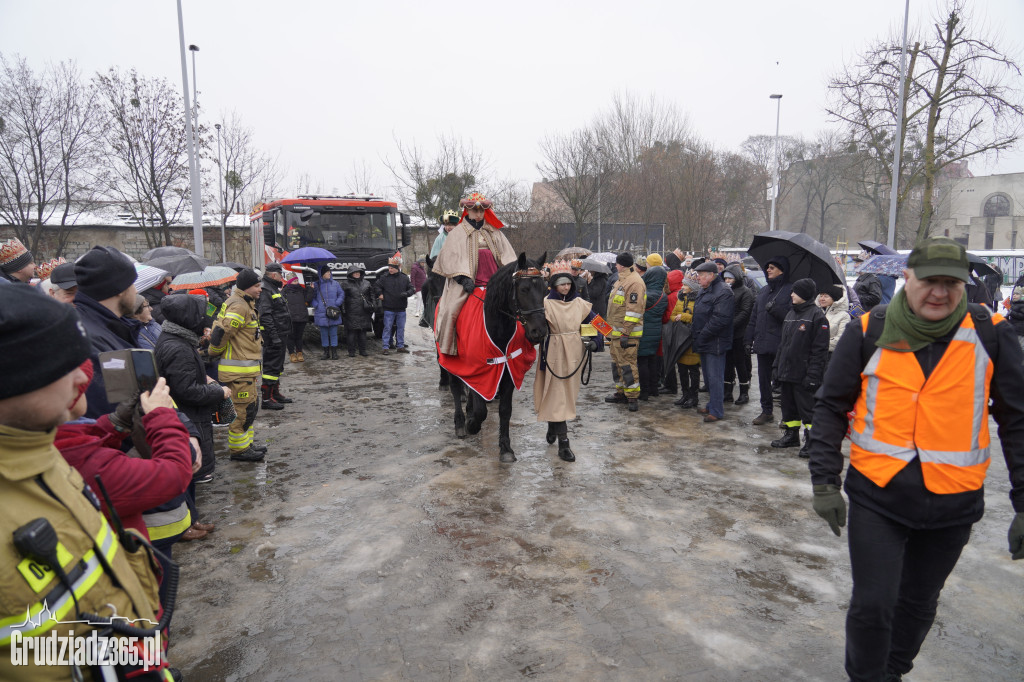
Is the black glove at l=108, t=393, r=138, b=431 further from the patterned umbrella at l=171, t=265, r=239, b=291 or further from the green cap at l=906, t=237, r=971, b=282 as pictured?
Answer: the patterned umbrella at l=171, t=265, r=239, b=291

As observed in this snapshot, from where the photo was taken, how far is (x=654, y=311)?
333 inches

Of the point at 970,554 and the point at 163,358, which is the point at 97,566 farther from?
the point at 970,554

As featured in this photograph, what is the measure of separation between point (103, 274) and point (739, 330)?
728 centimetres

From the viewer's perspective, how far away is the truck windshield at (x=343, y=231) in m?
13.4

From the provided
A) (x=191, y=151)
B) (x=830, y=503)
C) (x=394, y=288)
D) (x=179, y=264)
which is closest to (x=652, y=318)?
(x=394, y=288)

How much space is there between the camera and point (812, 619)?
338 cm

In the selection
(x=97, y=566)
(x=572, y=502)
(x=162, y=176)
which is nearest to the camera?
(x=97, y=566)

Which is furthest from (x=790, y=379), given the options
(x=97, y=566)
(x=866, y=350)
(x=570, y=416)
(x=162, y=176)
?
(x=162, y=176)

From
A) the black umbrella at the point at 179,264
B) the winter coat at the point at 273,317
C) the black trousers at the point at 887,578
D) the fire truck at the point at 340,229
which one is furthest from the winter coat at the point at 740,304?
the fire truck at the point at 340,229

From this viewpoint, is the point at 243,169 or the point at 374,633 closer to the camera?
the point at 374,633

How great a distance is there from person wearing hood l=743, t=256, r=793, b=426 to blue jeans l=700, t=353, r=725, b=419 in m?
0.44

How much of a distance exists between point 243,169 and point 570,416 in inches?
1021

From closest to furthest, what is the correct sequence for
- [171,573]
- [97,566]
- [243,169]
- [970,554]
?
[97,566]
[171,573]
[970,554]
[243,169]

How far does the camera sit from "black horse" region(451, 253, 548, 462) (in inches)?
215
